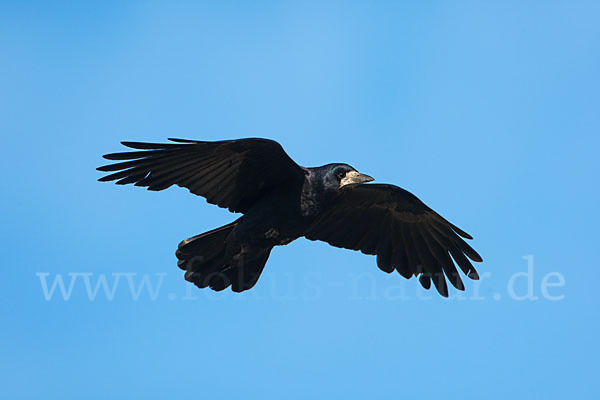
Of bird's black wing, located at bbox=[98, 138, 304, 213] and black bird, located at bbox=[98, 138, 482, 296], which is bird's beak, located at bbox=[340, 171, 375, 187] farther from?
bird's black wing, located at bbox=[98, 138, 304, 213]

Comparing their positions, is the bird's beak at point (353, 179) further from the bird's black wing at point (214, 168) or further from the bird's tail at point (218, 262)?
the bird's tail at point (218, 262)

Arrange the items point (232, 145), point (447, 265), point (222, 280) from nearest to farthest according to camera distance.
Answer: point (232, 145)
point (222, 280)
point (447, 265)

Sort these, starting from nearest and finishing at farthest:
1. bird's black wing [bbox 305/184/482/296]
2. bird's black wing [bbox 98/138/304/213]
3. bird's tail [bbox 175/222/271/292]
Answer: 1. bird's black wing [bbox 98/138/304/213]
2. bird's tail [bbox 175/222/271/292]
3. bird's black wing [bbox 305/184/482/296]

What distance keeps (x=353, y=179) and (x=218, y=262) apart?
1.87 metres

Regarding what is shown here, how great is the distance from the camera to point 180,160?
10086mm

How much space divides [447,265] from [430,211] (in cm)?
73

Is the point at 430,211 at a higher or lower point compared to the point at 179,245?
higher

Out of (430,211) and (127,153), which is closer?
(127,153)

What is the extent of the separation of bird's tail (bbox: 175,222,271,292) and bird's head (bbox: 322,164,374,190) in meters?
1.14

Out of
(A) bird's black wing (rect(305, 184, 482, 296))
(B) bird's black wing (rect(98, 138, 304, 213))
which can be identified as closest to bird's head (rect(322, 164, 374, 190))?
(B) bird's black wing (rect(98, 138, 304, 213))

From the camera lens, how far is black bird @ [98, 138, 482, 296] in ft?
32.8

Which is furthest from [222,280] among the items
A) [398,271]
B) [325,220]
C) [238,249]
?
[398,271]

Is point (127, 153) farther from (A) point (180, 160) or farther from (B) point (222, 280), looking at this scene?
(B) point (222, 280)

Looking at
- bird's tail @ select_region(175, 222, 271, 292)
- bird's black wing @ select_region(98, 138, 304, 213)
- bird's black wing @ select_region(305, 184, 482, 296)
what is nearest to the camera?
bird's black wing @ select_region(98, 138, 304, 213)
